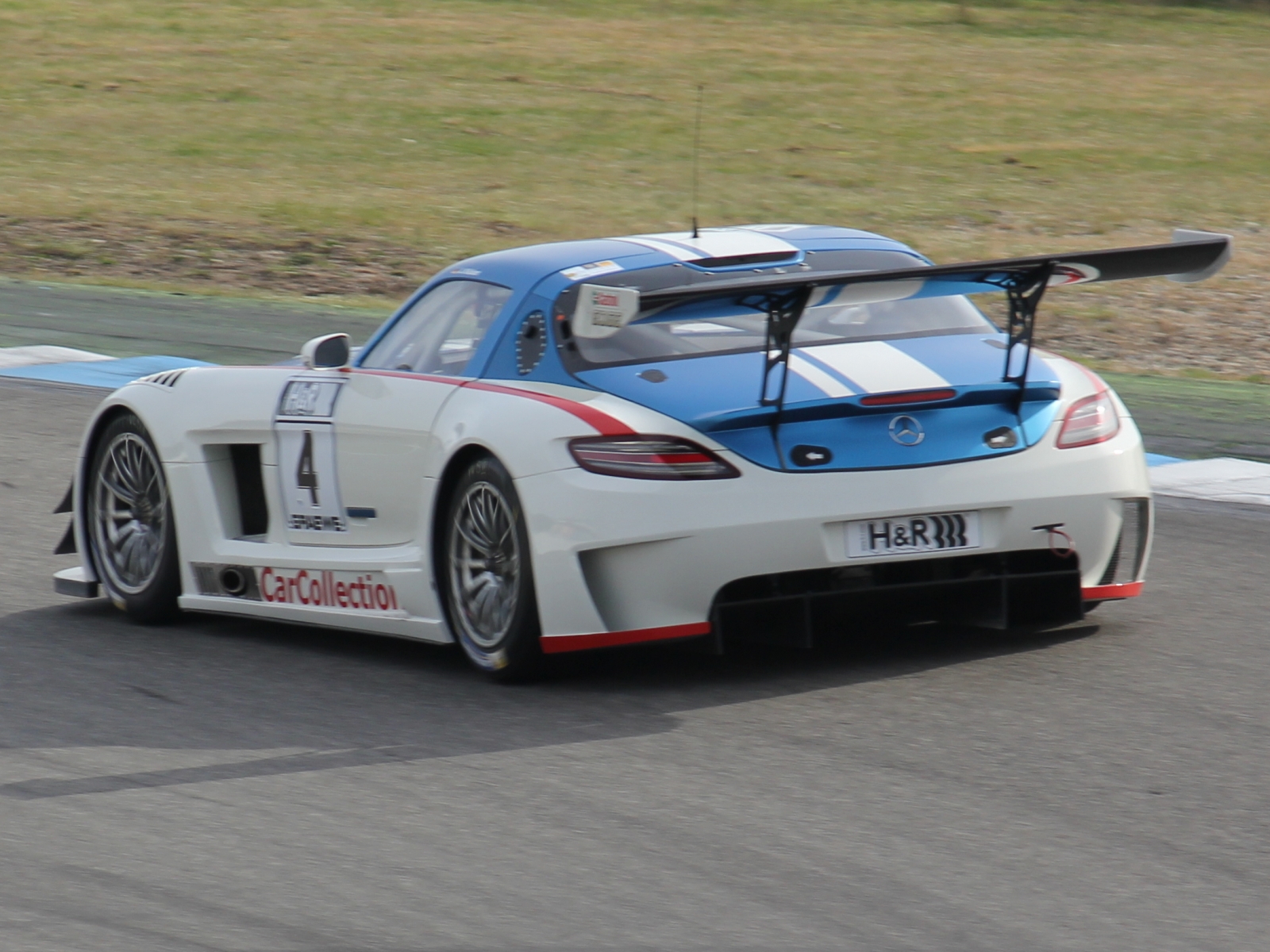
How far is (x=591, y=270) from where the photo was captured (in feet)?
20.9

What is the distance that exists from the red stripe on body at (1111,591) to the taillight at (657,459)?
4.16ft

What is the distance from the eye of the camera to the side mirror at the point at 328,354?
6707 millimetres

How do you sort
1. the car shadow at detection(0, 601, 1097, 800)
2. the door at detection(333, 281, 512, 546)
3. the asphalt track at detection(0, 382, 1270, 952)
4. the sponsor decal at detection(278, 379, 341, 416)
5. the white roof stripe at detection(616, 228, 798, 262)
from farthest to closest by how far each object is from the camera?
the sponsor decal at detection(278, 379, 341, 416), the white roof stripe at detection(616, 228, 798, 262), the door at detection(333, 281, 512, 546), the car shadow at detection(0, 601, 1097, 800), the asphalt track at detection(0, 382, 1270, 952)

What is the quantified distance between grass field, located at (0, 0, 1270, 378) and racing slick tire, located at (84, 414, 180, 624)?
8.27m

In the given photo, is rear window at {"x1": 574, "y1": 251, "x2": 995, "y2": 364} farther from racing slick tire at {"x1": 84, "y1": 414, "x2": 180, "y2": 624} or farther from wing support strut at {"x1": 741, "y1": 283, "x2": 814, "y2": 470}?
racing slick tire at {"x1": 84, "y1": 414, "x2": 180, "y2": 624}

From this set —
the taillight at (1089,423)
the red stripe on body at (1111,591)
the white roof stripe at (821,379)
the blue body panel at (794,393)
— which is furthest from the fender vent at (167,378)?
the red stripe on body at (1111,591)

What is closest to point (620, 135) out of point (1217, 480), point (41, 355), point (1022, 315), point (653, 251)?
point (41, 355)

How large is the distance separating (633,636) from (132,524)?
2.44m

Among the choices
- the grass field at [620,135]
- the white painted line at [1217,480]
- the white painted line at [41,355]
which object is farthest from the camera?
the grass field at [620,135]

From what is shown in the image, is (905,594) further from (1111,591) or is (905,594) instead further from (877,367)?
(1111,591)

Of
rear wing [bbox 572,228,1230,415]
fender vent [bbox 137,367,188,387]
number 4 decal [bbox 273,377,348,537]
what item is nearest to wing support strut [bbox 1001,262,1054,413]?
rear wing [bbox 572,228,1230,415]

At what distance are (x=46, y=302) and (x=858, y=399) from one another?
1213 cm

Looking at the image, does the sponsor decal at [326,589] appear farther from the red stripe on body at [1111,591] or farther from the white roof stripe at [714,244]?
the red stripe on body at [1111,591]

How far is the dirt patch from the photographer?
59.4 ft
